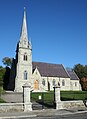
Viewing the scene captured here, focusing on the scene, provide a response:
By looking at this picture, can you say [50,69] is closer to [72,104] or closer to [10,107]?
[72,104]

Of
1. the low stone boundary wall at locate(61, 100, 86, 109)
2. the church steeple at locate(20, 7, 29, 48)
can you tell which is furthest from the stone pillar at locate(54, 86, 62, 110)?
the church steeple at locate(20, 7, 29, 48)

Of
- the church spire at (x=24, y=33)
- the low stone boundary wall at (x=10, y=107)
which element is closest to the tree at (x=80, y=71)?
the church spire at (x=24, y=33)

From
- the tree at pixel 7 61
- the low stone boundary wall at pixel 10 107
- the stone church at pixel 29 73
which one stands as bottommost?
the low stone boundary wall at pixel 10 107

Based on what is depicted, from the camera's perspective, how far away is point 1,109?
2089cm

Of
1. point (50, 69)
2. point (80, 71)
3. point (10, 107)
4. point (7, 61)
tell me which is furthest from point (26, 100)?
point (80, 71)

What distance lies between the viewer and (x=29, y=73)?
55.3 metres

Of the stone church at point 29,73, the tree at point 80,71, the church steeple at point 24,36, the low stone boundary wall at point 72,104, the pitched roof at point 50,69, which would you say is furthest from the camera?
the tree at point 80,71

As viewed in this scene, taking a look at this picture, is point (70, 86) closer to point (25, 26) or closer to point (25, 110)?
point (25, 26)

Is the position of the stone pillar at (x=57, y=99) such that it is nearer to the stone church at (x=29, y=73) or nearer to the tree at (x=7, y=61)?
the stone church at (x=29, y=73)

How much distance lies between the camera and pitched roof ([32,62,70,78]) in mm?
61188

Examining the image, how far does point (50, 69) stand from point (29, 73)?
996cm

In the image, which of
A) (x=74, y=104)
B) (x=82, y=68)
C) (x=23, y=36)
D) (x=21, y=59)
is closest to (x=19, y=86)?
(x=21, y=59)

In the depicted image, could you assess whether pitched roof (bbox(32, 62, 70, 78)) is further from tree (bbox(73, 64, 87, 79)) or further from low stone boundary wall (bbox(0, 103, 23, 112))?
low stone boundary wall (bbox(0, 103, 23, 112))

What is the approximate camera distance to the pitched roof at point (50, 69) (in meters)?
61.2
